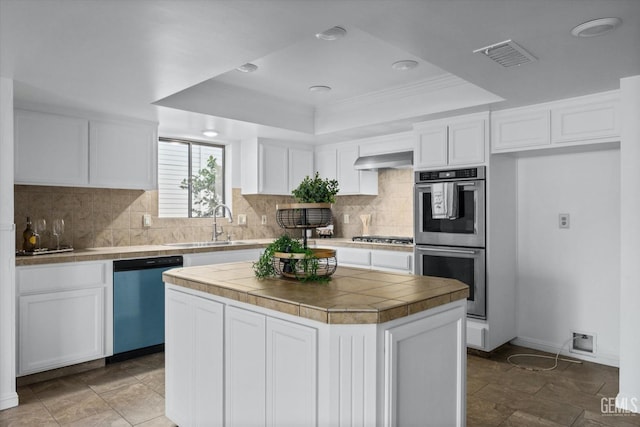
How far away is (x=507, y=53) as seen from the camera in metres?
2.43

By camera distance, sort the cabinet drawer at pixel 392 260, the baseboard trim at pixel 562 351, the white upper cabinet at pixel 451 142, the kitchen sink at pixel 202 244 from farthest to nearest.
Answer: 1. the kitchen sink at pixel 202 244
2. the cabinet drawer at pixel 392 260
3. the white upper cabinet at pixel 451 142
4. the baseboard trim at pixel 562 351

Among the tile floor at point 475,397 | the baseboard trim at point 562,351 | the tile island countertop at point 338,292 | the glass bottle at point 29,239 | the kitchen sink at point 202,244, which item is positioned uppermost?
the glass bottle at point 29,239

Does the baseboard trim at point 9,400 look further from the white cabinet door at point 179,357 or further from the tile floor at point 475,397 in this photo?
the white cabinet door at point 179,357

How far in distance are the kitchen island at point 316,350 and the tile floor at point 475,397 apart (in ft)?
2.06

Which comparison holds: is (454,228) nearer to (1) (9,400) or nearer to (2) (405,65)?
(2) (405,65)

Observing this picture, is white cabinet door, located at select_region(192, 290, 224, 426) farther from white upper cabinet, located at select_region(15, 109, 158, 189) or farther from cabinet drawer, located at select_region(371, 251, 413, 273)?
cabinet drawer, located at select_region(371, 251, 413, 273)

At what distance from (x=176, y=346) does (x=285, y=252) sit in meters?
0.89

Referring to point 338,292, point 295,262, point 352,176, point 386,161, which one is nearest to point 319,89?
point 386,161

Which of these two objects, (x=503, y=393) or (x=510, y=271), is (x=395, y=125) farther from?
(x=503, y=393)

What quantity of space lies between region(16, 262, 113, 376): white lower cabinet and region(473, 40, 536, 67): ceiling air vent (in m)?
3.26

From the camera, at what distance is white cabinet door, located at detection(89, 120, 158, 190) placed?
384 centimetres

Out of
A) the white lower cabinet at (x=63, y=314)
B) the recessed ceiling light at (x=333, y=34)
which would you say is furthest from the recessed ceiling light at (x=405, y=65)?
the white lower cabinet at (x=63, y=314)

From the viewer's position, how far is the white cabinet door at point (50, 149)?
3445 mm

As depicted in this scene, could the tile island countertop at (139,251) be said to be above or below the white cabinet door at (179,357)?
above
